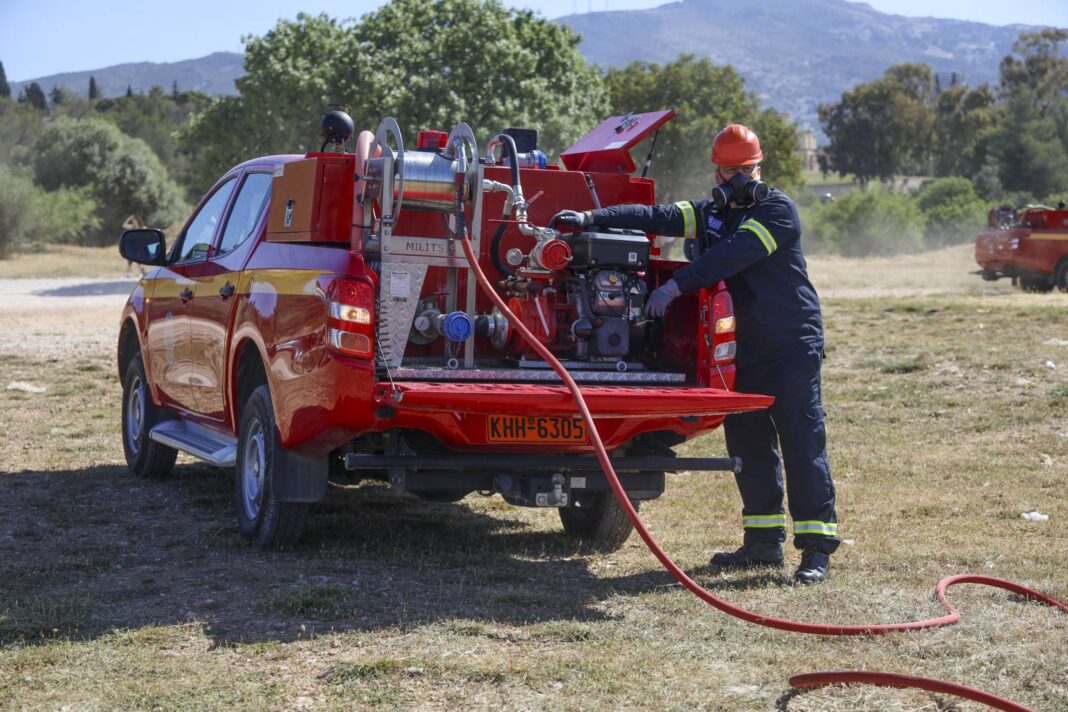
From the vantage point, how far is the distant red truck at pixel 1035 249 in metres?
23.4

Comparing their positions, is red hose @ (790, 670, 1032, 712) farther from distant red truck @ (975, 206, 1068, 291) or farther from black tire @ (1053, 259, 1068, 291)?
black tire @ (1053, 259, 1068, 291)

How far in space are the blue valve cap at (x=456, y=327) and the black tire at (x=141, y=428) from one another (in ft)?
9.91

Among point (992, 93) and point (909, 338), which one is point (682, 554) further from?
point (992, 93)

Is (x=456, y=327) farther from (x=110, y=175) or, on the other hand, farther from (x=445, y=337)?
(x=110, y=175)

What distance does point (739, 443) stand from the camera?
6660mm

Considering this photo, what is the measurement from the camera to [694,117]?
186 ft

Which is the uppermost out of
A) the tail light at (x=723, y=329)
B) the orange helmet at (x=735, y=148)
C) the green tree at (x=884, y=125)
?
the green tree at (x=884, y=125)

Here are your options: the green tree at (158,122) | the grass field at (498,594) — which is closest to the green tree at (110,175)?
the green tree at (158,122)

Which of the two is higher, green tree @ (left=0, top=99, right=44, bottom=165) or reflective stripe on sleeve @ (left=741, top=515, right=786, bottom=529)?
green tree @ (left=0, top=99, right=44, bottom=165)

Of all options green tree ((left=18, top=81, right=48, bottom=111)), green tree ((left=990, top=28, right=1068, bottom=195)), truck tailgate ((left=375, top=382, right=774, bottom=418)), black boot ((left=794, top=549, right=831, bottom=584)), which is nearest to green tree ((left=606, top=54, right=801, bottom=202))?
green tree ((left=990, top=28, right=1068, bottom=195))

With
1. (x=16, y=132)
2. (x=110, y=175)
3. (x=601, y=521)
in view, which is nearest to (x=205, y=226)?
(x=601, y=521)

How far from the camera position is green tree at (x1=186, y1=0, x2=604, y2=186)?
Result: 3098 centimetres

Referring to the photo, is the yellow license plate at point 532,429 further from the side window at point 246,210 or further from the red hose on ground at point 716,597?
the side window at point 246,210

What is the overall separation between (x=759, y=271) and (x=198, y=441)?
310 centimetres
